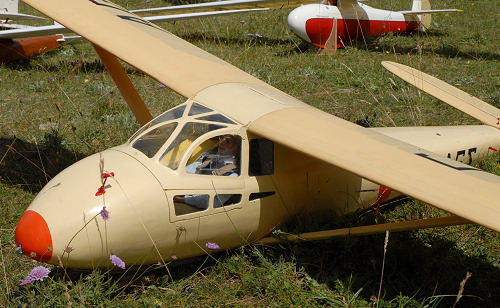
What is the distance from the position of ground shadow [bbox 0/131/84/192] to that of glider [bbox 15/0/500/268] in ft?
6.08

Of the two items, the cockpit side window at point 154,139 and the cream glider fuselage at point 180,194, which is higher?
the cockpit side window at point 154,139

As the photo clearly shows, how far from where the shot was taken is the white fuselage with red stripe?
12172 millimetres

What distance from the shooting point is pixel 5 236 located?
474cm

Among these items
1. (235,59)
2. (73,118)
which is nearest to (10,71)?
(73,118)

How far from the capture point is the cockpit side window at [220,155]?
403 centimetres

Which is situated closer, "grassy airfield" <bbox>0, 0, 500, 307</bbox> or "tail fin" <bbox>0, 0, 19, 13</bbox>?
"grassy airfield" <bbox>0, 0, 500, 307</bbox>

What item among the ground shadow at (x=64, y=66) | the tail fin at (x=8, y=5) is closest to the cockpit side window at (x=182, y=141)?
the ground shadow at (x=64, y=66)

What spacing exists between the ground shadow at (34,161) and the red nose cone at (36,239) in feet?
7.60

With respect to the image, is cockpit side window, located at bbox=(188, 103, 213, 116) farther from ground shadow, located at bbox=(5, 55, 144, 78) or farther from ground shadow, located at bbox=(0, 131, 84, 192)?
ground shadow, located at bbox=(5, 55, 144, 78)

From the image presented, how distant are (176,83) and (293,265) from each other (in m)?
2.09

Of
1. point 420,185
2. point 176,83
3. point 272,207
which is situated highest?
point 176,83

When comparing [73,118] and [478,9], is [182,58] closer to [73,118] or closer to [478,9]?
[73,118]

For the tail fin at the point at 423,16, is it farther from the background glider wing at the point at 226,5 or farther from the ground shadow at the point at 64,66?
the ground shadow at the point at 64,66

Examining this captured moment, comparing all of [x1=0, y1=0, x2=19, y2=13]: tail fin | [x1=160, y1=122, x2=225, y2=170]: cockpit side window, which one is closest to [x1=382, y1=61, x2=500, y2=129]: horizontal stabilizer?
[x1=160, y1=122, x2=225, y2=170]: cockpit side window
